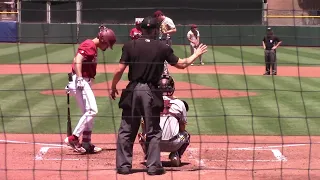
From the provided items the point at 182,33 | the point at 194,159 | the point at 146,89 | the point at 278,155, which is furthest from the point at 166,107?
the point at 182,33

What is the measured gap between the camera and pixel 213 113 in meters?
13.8

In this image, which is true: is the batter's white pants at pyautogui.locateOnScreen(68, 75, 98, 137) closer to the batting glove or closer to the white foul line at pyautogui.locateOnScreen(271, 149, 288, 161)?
the batting glove

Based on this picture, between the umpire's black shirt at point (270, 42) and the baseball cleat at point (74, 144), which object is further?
the umpire's black shirt at point (270, 42)

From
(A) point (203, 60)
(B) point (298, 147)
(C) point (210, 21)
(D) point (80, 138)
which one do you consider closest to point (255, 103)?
(B) point (298, 147)

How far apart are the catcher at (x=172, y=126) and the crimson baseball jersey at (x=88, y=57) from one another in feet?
4.34

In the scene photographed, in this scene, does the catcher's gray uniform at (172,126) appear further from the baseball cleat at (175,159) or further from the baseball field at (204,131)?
the baseball field at (204,131)

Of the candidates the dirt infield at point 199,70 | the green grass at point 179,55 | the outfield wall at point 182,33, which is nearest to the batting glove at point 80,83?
the dirt infield at point 199,70

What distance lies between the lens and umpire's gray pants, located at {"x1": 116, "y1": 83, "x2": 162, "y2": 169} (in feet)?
27.3

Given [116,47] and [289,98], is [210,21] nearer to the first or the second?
[116,47]

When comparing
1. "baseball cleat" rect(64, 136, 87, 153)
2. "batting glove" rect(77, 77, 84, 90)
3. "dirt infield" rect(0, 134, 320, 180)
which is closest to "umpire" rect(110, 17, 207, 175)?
"dirt infield" rect(0, 134, 320, 180)

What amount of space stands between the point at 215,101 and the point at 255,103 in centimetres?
94

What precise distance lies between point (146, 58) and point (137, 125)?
0.85 m

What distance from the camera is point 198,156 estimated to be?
970cm

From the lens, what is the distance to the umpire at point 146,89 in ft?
27.4
